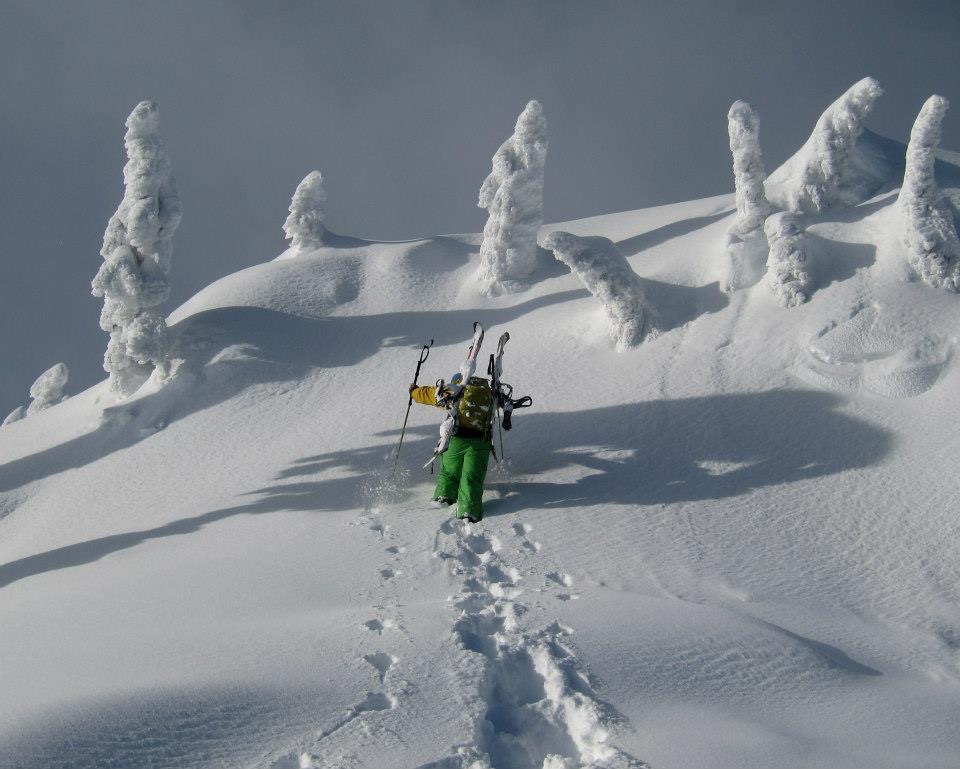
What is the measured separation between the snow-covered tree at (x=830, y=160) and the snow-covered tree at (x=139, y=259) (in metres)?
14.3

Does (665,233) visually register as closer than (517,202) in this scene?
No

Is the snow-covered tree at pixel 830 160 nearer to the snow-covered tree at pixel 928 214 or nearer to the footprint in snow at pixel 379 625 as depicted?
the snow-covered tree at pixel 928 214

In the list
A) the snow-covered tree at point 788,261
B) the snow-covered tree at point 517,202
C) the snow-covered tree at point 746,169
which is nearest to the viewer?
the snow-covered tree at point 788,261

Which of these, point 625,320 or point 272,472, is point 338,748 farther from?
point 625,320

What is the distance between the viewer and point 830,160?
55.1 feet

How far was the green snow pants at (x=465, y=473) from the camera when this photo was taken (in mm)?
11016

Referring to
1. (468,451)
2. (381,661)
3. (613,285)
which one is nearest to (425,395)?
(468,451)

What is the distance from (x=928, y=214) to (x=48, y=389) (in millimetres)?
25711

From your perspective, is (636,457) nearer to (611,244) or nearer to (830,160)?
(611,244)

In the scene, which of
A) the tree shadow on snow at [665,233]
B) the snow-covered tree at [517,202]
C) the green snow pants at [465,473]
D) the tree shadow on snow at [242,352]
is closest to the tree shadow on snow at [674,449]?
the green snow pants at [465,473]

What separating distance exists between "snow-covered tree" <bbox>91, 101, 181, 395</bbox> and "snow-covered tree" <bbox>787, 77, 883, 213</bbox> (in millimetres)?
14300

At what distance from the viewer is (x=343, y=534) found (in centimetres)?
1088

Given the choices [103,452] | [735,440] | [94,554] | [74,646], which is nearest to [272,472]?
[94,554]

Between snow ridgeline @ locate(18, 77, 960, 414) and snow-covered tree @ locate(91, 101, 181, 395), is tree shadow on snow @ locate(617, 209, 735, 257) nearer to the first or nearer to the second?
snow ridgeline @ locate(18, 77, 960, 414)
